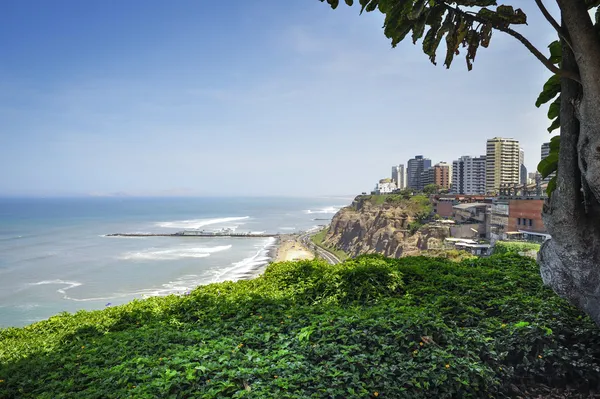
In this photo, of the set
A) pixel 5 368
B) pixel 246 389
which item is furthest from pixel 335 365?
pixel 5 368

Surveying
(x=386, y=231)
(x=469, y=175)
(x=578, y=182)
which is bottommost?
(x=386, y=231)

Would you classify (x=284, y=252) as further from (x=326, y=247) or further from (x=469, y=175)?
(x=469, y=175)

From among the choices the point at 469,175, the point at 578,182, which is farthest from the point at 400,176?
the point at 578,182

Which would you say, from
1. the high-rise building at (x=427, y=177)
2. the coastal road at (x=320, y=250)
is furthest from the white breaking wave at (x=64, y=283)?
the high-rise building at (x=427, y=177)

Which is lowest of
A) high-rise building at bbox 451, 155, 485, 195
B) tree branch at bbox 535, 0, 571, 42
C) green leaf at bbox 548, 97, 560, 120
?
green leaf at bbox 548, 97, 560, 120

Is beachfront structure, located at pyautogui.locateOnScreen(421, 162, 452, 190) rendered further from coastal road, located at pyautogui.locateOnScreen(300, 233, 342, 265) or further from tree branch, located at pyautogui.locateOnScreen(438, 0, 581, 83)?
tree branch, located at pyautogui.locateOnScreen(438, 0, 581, 83)

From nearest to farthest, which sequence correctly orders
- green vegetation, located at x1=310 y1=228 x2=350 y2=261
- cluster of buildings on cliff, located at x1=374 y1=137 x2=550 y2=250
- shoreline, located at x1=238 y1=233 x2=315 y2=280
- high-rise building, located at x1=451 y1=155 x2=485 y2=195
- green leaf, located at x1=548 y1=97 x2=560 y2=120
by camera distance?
green leaf, located at x1=548 y1=97 x2=560 y2=120 < cluster of buildings on cliff, located at x1=374 y1=137 x2=550 y2=250 < shoreline, located at x1=238 y1=233 x2=315 y2=280 < green vegetation, located at x1=310 y1=228 x2=350 y2=261 < high-rise building, located at x1=451 y1=155 x2=485 y2=195

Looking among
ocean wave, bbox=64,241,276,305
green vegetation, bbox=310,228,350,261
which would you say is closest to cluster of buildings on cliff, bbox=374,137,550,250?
green vegetation, bbox=310,228,350,261
